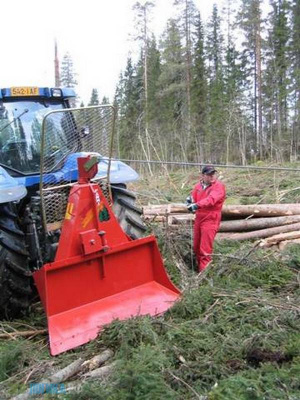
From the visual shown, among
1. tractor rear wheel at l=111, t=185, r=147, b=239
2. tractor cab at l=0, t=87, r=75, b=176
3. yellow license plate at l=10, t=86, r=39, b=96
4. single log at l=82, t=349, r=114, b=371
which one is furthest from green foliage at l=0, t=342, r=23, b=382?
yellow license plate at l=10, t=86, r=39, b=96

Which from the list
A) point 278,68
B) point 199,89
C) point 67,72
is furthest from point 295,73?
point 67,72

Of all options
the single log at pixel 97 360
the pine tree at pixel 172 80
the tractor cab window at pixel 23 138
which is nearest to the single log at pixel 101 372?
the single log at pixel 97 360

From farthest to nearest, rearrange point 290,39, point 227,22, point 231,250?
point 227,22, point 290,39, point 231,250

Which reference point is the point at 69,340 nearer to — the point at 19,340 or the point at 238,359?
the point at 19,340

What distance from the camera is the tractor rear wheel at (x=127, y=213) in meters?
5.43

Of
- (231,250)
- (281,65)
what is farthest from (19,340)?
(281,65)

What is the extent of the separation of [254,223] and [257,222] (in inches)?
2.0

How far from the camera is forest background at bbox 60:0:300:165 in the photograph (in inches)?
1266

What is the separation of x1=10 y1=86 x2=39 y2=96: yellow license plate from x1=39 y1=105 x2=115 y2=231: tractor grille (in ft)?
1.15

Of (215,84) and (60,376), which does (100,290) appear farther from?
(215,84)

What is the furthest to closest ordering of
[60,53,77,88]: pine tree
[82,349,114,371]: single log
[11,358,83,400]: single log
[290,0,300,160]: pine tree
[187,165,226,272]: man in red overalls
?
[60,53,77,88]: pine tree → [290,0,300,160]: pine tree → [187,165,226,272]: man in red overalls → [82,349,114,371]: single log → [11,358,83,400]: single log

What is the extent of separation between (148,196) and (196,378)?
23.8 feet

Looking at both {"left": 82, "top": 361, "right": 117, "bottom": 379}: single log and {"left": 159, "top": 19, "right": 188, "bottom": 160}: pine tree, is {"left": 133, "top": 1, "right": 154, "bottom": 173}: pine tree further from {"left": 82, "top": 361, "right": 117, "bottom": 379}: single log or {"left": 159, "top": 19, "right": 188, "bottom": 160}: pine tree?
{"left": 82, "top": 361, "right": 117, "bottom": 379}: single log

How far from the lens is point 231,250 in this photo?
22.7ft
